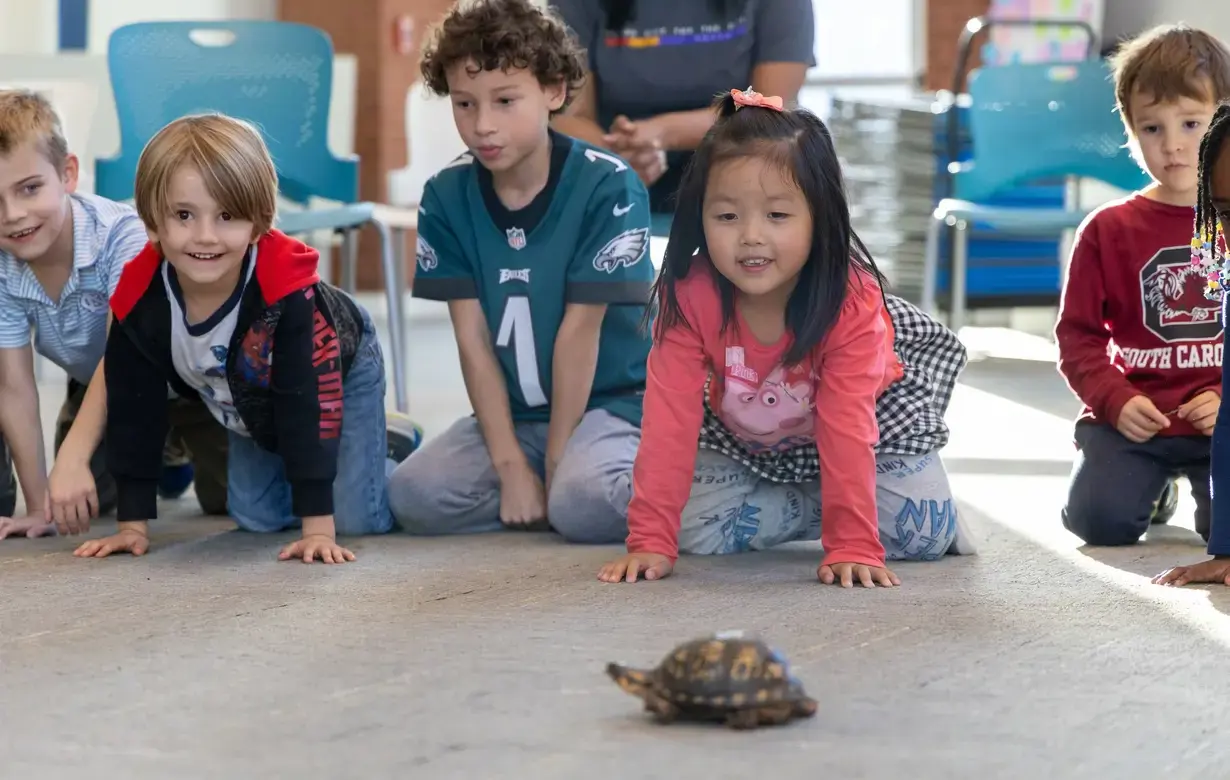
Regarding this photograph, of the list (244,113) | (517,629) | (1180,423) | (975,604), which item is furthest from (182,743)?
(244,113)

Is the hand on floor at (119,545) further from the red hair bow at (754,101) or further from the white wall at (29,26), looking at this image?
the white wall at (29,26)

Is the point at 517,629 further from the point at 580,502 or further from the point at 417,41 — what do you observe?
the point at 417,41

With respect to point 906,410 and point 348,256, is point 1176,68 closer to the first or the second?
point 906,410

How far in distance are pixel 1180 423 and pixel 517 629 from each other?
3.33 ft

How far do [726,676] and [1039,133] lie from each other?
9.96ft

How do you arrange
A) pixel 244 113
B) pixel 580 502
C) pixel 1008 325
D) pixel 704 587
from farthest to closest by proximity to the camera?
pixel 1008 325
pixel 244 113
pixel 580 502
pixel 704 587

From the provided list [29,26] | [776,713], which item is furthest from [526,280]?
[29,26]

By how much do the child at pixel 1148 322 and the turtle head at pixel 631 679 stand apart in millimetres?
977

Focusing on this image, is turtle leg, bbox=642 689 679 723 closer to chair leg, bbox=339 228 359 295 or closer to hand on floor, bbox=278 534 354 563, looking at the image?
hand on floor, bbox=278 534 354 563

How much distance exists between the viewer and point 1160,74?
201 cm

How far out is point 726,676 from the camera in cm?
113

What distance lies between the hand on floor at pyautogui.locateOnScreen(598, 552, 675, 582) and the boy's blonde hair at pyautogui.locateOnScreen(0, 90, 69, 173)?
0.97m

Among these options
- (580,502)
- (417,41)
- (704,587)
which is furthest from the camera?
(417,41)

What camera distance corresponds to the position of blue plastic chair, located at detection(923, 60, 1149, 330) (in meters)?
3.81
